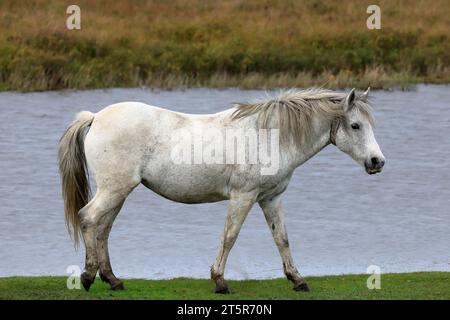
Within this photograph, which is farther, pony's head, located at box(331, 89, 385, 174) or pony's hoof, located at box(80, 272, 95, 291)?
pony's head, located at box(331, 89, 385, 174)

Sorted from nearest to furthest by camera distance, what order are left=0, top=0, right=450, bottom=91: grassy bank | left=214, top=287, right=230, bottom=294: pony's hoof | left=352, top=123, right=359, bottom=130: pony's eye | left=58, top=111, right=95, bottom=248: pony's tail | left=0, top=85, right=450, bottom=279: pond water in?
left=214, top=287, right=230, bottom=294: pony's hoof < left=352, top=123, right=359, bottom=130: pony's eye < left=58, top=111, right=95, bottom=248: pony's tail < left=0, top=85, right=450, bottom=279: pond water < left=0, top=0, right=450, bottom=91: grassy bank

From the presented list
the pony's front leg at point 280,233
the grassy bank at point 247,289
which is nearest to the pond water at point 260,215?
the grassy bank at point 247,289

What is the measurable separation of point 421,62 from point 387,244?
16998 millimetres

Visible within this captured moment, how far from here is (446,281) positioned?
9938 mm

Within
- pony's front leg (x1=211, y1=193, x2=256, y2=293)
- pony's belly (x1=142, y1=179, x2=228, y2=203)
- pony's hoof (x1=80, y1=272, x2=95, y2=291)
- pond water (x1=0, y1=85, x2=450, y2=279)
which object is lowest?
pond water (x1=0, y1=85, x2=450, y2=279)

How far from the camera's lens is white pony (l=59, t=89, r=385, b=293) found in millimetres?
9125

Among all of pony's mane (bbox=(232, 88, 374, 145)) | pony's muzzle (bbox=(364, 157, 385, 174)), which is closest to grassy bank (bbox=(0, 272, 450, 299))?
pony's muzzle (bbox=(364, 157, 385, 174))

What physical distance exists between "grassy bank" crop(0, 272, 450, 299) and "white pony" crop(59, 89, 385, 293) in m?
0.17

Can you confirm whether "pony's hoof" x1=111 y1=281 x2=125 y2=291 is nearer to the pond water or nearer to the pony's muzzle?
the pond water

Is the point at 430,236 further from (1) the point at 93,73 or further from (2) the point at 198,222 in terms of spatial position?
(1) the point at 93,73

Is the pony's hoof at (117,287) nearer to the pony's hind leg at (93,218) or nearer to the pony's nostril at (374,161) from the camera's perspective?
the pony's hind leg at (93,218)

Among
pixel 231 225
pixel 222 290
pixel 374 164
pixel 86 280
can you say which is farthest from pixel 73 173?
pixel 374 164

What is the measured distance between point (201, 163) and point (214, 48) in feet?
65.0

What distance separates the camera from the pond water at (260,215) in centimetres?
1198
